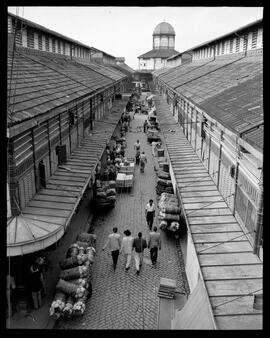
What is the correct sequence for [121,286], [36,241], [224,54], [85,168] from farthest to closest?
[224,54] < [85,168] < [121,286] < [36,241]

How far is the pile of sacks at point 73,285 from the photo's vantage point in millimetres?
9086

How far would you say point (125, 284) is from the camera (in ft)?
35.9

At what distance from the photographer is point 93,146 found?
18875 millimetres

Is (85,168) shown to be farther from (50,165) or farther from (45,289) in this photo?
(45,289)

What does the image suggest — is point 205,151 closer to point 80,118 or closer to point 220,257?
point 80,118

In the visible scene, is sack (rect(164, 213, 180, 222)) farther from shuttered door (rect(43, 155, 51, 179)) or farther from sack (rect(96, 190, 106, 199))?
shuttered door (rect(43, 155, 51, 179))

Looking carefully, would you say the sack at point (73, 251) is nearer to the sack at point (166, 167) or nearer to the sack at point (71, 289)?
the sack at point (71, 289)

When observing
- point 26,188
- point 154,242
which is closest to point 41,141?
point 26,188

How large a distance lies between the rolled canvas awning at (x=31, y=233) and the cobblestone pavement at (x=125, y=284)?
7.49 feet

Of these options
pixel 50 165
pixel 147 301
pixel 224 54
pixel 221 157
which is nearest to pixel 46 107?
pixel 50 165

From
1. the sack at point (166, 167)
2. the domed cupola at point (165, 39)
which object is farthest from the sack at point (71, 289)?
the domed cupola at point (165, 39)

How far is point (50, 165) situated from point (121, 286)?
5331mm

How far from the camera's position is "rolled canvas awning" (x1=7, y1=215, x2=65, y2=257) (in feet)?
27.3
